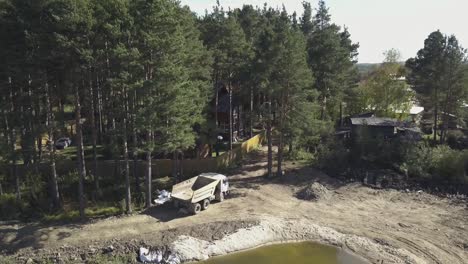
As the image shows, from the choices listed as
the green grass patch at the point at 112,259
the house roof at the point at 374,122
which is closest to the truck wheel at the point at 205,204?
the green grass patch at the point at 112,259

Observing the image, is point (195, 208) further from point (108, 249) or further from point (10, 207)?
point (10, 207)

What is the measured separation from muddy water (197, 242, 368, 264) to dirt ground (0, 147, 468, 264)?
68 cm

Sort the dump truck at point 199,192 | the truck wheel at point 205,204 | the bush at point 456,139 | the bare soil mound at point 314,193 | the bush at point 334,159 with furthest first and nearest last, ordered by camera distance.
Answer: the bush at point 456,139, the bush at point 334,159, the bare soil mound at point 314,193, the truck wheel at point 205,204, the dump truck at point 199,192

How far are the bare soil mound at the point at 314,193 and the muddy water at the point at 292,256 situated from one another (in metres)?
6.09

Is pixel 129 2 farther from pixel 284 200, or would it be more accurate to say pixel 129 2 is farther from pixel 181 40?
pixel 284 200

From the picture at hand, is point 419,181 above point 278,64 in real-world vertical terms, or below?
below

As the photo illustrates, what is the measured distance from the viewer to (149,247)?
19875 millimetres

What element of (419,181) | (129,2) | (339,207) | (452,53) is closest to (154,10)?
(129,2)

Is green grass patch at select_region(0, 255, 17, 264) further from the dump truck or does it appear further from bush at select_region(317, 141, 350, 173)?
bush at select_region(317, 141, 350, 173)

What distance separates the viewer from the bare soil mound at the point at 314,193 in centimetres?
2730

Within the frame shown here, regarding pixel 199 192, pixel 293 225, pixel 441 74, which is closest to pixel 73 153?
pixel 199 192

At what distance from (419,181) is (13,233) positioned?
27.3 m

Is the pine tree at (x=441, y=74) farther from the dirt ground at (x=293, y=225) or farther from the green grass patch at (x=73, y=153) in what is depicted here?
the green grass patch at (x=73, y=153)

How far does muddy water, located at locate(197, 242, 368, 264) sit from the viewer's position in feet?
64.9
